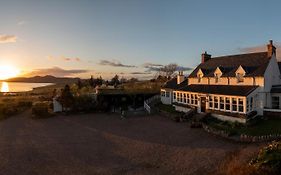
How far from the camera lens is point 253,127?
89.0ft

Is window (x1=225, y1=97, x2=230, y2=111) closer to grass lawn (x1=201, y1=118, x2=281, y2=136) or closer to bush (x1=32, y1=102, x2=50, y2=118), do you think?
grass lawn (x1=201, y1=118, x2=281, y2=136)

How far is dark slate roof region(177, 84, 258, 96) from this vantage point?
30078 millimetres

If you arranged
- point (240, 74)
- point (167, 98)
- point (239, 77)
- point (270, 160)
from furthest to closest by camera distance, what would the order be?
point (167, 98)
point (239, 77)
point (240, 74)
point (270, 160)

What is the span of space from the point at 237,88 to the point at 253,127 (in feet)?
20.8

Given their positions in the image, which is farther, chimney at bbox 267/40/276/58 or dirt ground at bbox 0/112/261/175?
chimney at bbox 267/40/276/58

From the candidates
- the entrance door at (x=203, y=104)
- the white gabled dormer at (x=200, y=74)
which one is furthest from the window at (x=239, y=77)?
the white gabled dormer at (x=200, y=74)

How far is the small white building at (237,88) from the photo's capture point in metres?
29.9

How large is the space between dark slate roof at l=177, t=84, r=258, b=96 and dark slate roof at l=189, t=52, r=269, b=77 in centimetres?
173

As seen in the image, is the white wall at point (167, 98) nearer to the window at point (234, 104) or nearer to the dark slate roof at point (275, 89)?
the window at point (234, 104)

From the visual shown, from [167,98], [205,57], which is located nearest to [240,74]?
[205,57]

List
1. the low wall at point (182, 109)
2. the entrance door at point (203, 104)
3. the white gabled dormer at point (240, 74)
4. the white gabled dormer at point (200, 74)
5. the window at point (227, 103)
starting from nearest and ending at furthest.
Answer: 1. the window at point (227, 103)
2. the white gabled dormer at point (240, 74)
3. the entrance door at point (203, 104)
4. the low wall at point (182, 109)
5. the white gabled dormer at point (200, 74)

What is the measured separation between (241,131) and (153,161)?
10529mm

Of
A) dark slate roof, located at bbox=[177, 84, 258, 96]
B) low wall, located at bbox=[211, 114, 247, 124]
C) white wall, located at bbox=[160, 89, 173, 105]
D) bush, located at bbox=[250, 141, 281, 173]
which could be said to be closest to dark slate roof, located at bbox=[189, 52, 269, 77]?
dark slate roof, located at bbox=[177, 84, 258, 96]

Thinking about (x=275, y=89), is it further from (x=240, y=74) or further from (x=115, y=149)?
(x=115, y=149)
